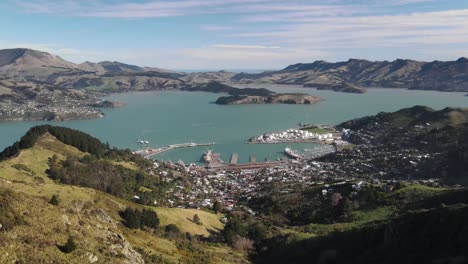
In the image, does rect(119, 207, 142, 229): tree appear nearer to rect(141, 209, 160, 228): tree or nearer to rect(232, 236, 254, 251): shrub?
rect(141, 209, 160, 228): tree

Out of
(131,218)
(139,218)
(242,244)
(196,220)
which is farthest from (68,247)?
(196,220)

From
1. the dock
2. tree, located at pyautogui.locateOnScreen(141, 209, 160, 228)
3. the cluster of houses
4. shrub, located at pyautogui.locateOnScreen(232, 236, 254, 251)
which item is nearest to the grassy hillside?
tree, located at pyautogui.locateOnScreen(141, 209, 160, 228)

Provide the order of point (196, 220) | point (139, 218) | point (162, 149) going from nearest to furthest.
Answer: point (139, 218) < point (196, 220) < point (162, 149)

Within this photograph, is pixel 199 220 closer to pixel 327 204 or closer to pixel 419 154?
pixel 327 204

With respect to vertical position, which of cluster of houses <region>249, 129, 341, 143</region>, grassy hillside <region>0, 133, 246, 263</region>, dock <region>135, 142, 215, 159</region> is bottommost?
dock <region>135, 142, 215, 159</region>

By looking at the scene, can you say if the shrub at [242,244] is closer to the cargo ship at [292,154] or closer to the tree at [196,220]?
the tree at [196,220]

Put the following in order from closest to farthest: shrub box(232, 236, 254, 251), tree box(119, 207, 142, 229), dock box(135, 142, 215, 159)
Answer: tree box(119, 207, 142, 229)
shrub box(232, 236, 254, 251)
dock box(135, 142, 215, 159)

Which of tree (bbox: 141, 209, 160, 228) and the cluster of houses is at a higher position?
tree (bbox: 141, 209, 160, 228)

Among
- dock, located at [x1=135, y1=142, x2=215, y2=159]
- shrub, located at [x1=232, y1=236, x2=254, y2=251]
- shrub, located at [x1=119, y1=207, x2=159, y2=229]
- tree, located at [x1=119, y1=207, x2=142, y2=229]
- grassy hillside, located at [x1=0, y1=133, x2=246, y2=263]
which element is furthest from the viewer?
dock, located at [x1=135, y1=142, x2=215, y2=159]

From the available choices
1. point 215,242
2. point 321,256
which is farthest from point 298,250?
point 215,242

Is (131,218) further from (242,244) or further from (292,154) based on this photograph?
Result: (292,154)

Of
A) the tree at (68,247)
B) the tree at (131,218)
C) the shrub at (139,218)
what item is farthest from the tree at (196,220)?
the tree at (68,247)
